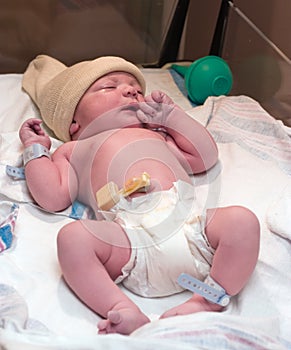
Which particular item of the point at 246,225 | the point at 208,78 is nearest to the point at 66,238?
the point at 246,225

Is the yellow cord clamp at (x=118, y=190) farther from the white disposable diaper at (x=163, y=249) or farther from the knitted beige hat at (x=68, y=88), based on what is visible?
the knitted beige hat at (x=68, y=88)

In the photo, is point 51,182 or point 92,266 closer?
point 92,266

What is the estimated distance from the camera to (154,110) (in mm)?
1099

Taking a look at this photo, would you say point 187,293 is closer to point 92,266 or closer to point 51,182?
point 92,266

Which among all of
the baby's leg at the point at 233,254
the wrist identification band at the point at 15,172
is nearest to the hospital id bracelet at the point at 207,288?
the baby's leg at the point at 233,254

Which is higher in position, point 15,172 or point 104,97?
point 104,97

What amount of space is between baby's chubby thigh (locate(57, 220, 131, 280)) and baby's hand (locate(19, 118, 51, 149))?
12.1 inches

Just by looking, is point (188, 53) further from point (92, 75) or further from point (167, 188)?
point (167, 188)

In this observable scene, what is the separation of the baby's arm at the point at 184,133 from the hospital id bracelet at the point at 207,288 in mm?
342

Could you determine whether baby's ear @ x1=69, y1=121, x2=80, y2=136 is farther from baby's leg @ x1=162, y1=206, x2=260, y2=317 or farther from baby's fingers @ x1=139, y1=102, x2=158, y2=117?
baby's leg @ x1=162, y1=206, x2=260, y2=317

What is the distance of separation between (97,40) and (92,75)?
583 millimetres

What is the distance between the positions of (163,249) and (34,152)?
0.36 m

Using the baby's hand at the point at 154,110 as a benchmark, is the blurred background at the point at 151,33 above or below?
below

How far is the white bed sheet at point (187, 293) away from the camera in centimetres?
67
